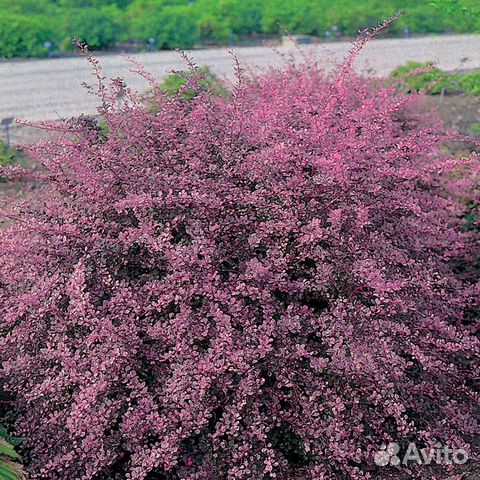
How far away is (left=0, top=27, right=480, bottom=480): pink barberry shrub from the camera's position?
104 inches

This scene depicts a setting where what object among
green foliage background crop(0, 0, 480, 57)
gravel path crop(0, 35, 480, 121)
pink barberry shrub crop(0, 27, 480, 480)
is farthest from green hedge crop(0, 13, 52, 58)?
pink barberry shrub crop(0, 27, 480, 480)

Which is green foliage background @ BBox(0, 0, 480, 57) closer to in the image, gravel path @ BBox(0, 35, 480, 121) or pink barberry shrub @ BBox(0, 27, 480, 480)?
gravel path @ BBox(0, 35, 480, 121)

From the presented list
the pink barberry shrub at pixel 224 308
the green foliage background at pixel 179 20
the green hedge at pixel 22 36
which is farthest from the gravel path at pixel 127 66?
the pink barberry shrub at pixel 224 308

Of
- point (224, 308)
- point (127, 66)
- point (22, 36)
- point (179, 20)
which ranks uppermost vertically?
point (22, 36)

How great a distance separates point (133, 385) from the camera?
8.61 feet

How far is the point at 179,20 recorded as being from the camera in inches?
472

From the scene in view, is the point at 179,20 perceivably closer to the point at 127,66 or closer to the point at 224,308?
the point at 127,66

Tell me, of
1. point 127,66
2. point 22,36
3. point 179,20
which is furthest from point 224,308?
point 179,20

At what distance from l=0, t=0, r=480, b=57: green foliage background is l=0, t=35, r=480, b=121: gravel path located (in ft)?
1.58

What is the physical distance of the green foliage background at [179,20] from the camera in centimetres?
1133

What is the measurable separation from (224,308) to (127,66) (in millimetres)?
8204

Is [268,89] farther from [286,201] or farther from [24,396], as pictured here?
[24,396]

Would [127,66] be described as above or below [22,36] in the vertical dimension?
below

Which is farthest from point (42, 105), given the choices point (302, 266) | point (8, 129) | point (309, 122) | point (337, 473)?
point (337, 473)
